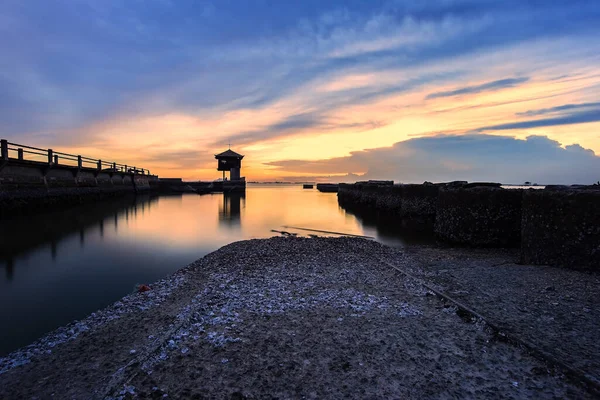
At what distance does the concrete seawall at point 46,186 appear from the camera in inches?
775

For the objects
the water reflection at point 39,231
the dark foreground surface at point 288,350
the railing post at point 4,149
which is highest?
the railing post at point 4,149

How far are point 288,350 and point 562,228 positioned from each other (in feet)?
21.7

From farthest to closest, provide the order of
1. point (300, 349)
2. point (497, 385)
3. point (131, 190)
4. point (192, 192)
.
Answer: point (192, 192) < point (131, 190) < point (300, 349) < point (497, 385)

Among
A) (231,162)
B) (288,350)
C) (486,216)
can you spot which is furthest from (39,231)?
(231,162)

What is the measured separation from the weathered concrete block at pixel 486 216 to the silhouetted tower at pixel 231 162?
5372 cm

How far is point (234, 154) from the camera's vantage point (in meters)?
61.8

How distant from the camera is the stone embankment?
6.61 metres

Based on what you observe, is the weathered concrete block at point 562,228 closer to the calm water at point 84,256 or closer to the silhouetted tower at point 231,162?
the calm water at point 84,256

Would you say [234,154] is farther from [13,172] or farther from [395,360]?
[395,360]

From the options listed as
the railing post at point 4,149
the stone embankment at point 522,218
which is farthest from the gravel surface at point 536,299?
the railing post at point 4,149

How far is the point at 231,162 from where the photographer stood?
207 feet

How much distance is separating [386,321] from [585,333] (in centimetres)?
255

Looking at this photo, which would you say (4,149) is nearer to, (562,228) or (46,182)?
(46,182)

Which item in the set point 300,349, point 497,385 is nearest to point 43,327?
point 300,349
